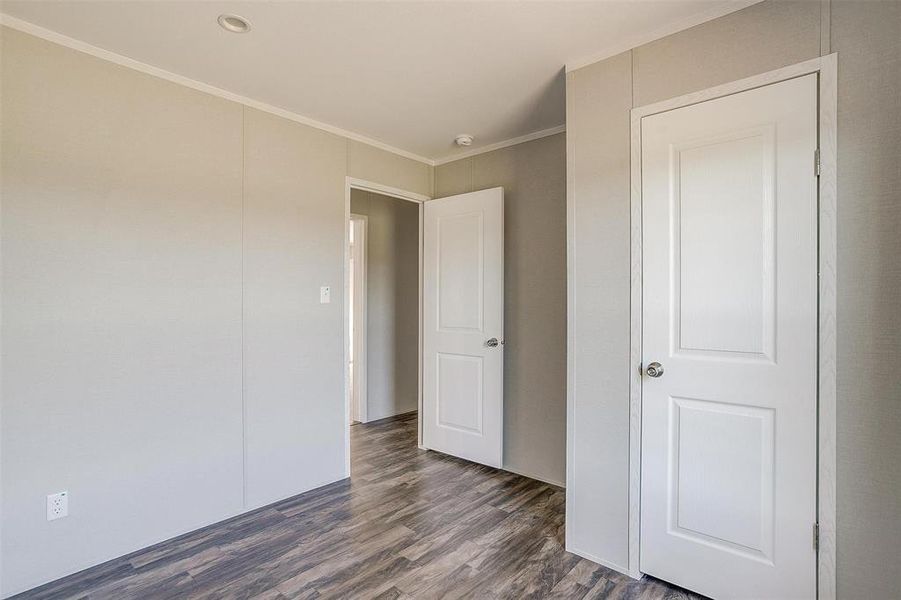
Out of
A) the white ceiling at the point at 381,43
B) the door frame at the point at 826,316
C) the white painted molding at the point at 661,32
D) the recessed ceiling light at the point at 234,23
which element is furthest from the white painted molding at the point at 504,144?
the recessed ceiling light at the point at 234,23

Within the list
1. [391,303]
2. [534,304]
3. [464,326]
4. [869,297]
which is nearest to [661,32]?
[869,297]

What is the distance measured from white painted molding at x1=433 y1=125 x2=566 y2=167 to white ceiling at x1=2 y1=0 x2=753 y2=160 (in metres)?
0.30

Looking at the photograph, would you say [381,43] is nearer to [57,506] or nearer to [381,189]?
[381,189]

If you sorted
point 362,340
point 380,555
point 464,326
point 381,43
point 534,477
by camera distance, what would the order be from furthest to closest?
1. point 362,340
2. point 464,326
3. point 534,477
4. point 380,555
5. point 381,43

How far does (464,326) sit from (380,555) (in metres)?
1.79

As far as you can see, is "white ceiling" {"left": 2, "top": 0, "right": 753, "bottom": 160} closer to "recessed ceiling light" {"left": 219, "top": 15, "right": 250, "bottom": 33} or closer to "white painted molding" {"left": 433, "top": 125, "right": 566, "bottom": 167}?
"recessed ceiling light" {"left": 219, "top": 15, "right": 250, "bottom": 33}

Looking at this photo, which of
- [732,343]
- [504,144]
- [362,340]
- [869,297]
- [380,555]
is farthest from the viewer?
[362,340]

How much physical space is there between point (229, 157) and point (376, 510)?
231cm

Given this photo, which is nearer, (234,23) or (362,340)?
(234,23)

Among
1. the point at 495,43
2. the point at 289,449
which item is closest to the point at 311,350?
the point at 289,449

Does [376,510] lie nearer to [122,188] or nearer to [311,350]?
[311,350]

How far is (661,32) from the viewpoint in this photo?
2006 millimetres

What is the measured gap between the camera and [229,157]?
2666 mm

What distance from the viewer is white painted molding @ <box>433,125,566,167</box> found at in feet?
10.5
